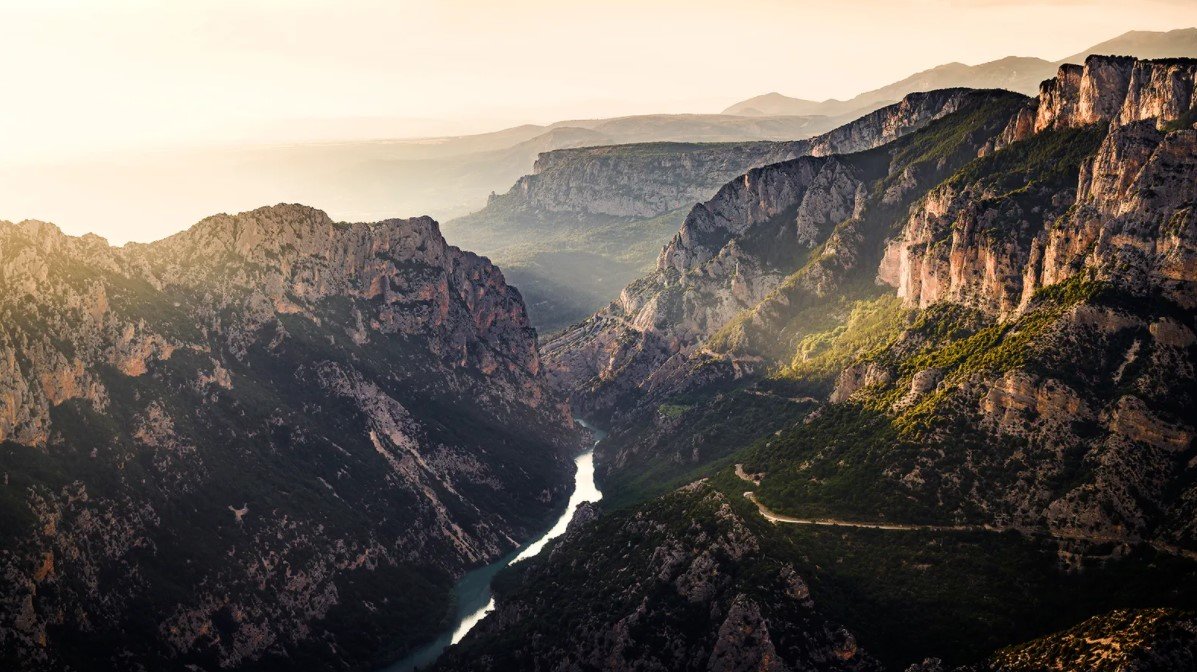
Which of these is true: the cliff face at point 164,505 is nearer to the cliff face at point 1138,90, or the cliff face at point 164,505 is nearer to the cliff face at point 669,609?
the cliff face at point 669,609

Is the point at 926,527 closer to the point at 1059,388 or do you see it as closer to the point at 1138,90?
the point at 1059,388

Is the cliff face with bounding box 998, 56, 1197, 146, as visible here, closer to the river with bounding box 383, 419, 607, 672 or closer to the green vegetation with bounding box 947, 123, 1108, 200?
the green vegetation with bounding box 947, 123, 1108, 200

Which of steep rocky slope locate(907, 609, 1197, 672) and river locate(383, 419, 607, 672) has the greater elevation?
steep rocky slope locate(907, 609, 1197, 672)

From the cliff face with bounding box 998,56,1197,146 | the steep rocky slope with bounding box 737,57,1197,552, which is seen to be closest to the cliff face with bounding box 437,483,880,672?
the steep rocky slope with bounding box 737,57,1197,552

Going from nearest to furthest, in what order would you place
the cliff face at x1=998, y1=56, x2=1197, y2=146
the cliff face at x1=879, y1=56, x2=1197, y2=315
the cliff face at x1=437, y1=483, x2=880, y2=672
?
the cliff face at x1=437, y1=483, x2=880, y2=672 → the cliff face at x1=879, y1=56, x2=1197, y2=315 → the cliff face at x1=998, y1=56, x2=1197, y2=146

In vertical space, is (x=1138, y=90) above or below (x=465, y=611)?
above

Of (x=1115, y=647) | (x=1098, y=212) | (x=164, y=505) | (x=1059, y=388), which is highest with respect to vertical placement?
(x=1098, y=212)

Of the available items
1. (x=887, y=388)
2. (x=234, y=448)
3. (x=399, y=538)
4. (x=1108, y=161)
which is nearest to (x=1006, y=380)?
(x=887, y=388)

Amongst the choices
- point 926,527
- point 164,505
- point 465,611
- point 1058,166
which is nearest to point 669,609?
point 926,527

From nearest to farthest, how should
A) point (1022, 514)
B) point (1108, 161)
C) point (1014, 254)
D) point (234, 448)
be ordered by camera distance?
point (1022, 514) → point (1108, 161) → point (1014, 254) → point (234, 448)

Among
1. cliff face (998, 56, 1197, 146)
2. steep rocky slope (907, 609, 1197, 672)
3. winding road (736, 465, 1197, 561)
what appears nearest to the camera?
steep rocky slope (907, 609, 1197, 672)

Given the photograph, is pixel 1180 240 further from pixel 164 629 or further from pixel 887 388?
pixel 164 629
